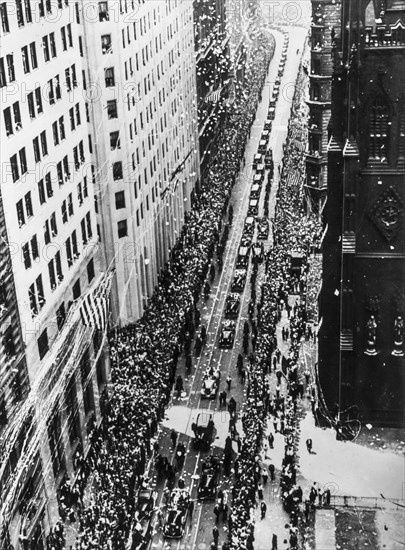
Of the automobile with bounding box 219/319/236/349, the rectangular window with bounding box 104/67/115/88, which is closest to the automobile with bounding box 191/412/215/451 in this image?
the automobile with bounding box 219/319/236/349

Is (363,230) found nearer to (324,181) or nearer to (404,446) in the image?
(404,446)

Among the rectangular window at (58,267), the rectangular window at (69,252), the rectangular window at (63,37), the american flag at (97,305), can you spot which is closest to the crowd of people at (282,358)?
the american flag at (97,305)

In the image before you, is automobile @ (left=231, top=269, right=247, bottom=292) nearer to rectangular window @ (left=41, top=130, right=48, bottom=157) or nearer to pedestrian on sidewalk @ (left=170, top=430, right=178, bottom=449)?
pedestrian on sidewalk @ (left=170, top=430, right=178, bottom=449)

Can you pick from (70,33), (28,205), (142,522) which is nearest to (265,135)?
(70,33)

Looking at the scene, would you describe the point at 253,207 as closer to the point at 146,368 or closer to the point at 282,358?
the point at 282,358

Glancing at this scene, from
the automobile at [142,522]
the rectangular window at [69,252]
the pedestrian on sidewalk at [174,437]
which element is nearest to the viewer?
the automobile at [142,522]

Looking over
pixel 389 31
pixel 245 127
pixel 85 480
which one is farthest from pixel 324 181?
pixel 85 480

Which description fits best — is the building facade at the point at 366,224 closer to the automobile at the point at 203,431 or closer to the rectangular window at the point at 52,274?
the automobile at the point at 203,431

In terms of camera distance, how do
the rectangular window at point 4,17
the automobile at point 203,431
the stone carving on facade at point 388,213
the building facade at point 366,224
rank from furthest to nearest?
1. the automobile at point 203,431
2. the stone carving on facade at point 388,213
3. the building facade at point 366,224
4. the rectangular window at point 4,17
